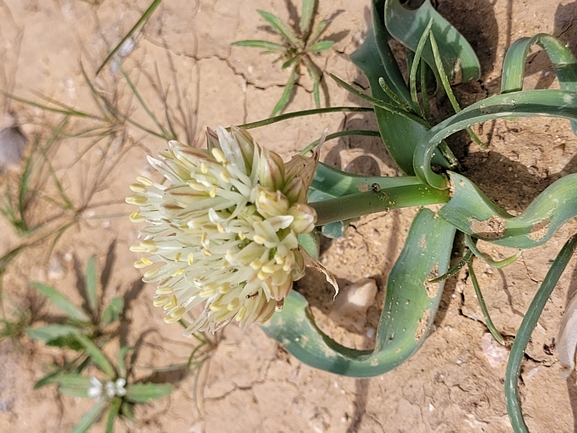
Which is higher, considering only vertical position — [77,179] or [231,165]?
[231,165]

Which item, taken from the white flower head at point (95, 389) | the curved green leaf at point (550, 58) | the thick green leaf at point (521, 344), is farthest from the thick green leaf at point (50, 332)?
the curved green leaf at point (550, 58)

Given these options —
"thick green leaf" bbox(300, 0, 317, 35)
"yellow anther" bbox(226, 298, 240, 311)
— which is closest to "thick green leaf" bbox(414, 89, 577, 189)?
"yellow anther" bbox(226, 298, 240, 311)

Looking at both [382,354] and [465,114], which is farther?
[382,354]

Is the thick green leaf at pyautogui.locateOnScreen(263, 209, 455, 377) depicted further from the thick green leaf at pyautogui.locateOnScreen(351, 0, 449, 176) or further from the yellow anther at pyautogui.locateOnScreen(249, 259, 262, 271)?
the yellow anther at pyautogui.locateOnScreen(249, 259, 262, 271)

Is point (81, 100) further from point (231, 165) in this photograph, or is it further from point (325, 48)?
point (231, 165)

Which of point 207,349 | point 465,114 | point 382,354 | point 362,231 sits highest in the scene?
point 465,114

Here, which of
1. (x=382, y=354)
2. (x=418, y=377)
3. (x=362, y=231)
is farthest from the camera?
(x=362, y=231)

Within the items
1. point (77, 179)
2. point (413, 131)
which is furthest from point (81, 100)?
point (413, 131)

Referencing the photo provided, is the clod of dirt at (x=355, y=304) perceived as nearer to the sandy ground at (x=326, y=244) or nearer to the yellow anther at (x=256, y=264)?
the sandy ground at (x=326, y=244)
